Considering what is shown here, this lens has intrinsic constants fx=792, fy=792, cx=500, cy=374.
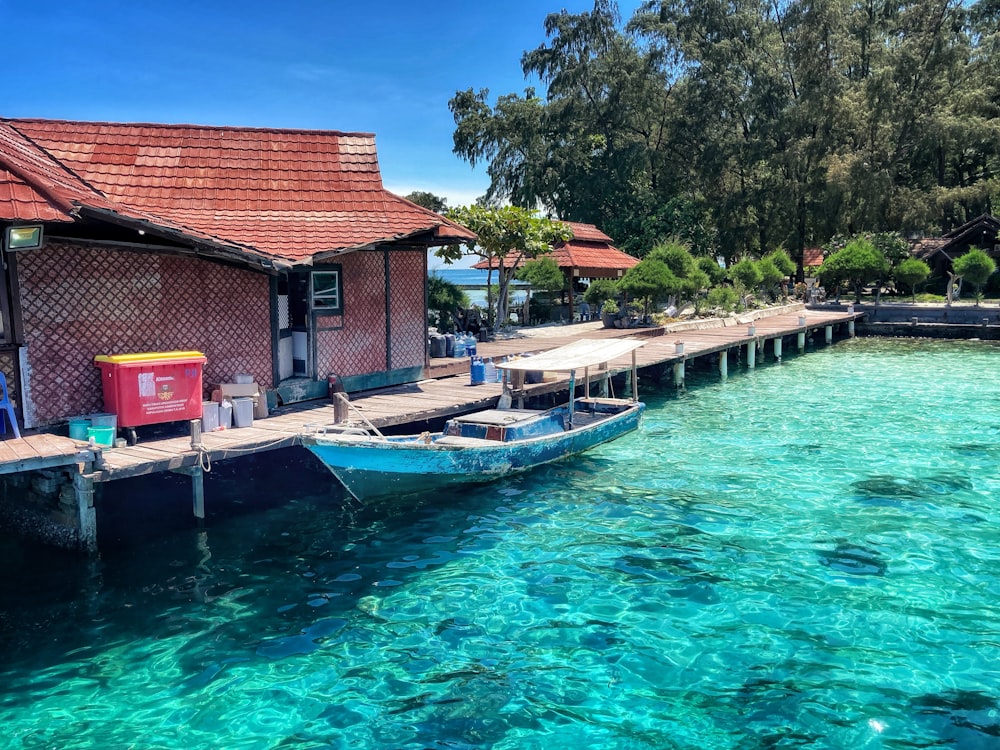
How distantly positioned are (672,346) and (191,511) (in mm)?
17679

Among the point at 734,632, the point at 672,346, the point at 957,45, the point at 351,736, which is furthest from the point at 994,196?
the point at 351,736

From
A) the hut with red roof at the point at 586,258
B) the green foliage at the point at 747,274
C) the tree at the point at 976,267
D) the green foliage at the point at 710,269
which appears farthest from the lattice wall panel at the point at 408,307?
the tree at the point at 976,267

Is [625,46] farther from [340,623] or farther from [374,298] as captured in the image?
[340,623]

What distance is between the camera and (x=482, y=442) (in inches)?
527

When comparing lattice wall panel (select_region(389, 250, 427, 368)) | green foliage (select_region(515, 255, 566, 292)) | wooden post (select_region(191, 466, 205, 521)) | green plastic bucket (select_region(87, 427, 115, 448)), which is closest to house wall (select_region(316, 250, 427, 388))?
lattice wall panel (select_region(389, 250, 427, 368))

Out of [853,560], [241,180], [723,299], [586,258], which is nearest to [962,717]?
[853,560]

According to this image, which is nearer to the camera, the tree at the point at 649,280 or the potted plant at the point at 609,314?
the tree at the point at 649,280

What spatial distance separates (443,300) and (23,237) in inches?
651

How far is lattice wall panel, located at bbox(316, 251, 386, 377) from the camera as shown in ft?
50.5

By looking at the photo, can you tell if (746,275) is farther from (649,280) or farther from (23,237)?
(23,237)

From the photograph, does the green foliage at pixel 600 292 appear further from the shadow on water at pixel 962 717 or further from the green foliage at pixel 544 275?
the shadow on water at pixel 962 717

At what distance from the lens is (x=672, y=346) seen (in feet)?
85.5

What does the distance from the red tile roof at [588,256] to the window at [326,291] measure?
18.5 metres

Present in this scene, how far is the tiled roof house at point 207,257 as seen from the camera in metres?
11.1
